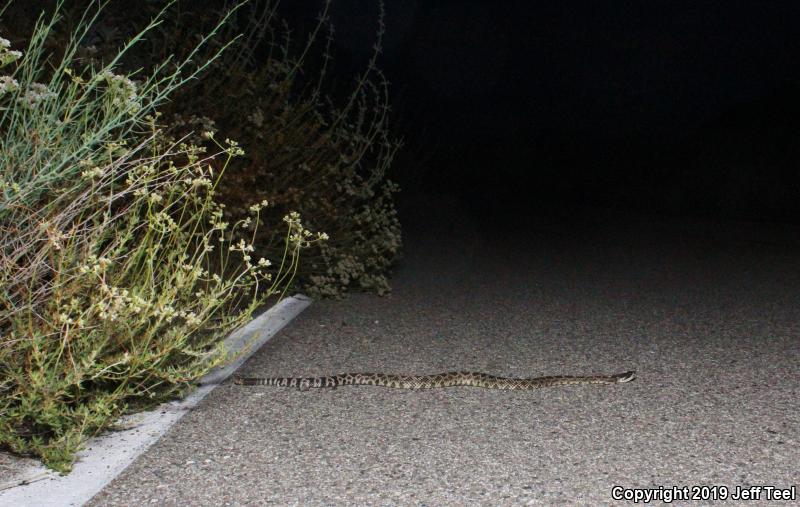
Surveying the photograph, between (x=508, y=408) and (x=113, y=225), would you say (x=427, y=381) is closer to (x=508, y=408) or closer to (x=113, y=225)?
(x=508, y=408)

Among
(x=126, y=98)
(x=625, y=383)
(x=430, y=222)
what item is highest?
(x=126, y=98)

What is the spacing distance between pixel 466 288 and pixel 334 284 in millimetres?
1579

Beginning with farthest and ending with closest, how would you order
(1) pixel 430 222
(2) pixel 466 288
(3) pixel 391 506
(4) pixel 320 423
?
(1) pixel 430 222
(2) pixel 466 288
(4) pixel 320 423
(3) pixel 391 506

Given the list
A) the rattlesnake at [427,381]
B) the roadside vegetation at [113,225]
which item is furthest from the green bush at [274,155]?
the rattlesnake at [427,381]

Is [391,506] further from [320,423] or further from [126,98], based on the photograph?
[126,98]

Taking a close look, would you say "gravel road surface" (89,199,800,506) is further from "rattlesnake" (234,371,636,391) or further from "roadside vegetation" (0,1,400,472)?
"roadside vegetation" (0,1,400,472)

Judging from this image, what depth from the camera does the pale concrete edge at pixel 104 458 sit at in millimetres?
4242

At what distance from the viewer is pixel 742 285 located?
11.1m

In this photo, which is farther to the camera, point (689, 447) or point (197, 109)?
point (197, 109)

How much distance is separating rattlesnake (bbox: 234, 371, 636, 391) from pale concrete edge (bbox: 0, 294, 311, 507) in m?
0.52

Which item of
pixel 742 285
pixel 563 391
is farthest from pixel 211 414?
pixel 742 285

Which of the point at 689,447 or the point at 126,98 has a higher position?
the point at 126,98

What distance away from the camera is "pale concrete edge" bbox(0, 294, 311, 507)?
4242mm

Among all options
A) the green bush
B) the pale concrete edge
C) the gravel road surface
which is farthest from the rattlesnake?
the green bush
